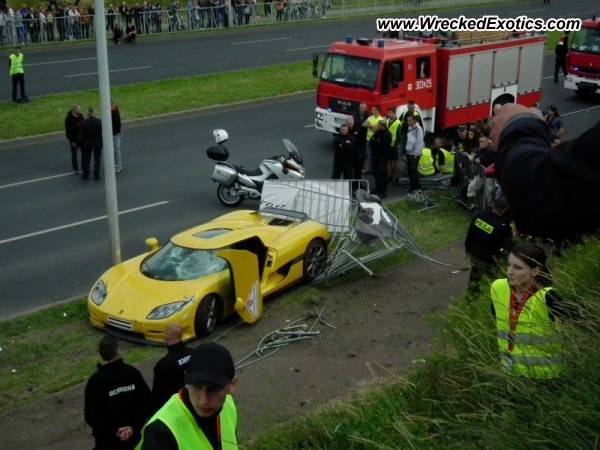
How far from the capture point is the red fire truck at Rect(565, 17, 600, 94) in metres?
29.8

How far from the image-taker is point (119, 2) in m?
45.5

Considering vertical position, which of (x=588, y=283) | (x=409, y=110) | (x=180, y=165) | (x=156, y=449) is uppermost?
(x=588, y=283)

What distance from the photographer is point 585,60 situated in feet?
98.6

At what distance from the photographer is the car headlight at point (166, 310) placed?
37.5 feet

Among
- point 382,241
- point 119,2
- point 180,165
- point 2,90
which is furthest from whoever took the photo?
point 119,2

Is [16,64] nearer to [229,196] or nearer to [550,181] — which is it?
[229,196]

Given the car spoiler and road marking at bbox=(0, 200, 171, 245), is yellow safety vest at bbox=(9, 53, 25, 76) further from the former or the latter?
the car spoiler

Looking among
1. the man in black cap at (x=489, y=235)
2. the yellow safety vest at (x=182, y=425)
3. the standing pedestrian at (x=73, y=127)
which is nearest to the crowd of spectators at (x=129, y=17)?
the standing pedestrian at (x=73, y=127)

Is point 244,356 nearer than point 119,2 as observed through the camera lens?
Yes

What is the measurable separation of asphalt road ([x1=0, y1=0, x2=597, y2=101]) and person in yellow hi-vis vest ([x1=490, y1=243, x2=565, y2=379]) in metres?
23.6

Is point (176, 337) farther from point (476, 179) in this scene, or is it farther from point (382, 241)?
point (476, 179)

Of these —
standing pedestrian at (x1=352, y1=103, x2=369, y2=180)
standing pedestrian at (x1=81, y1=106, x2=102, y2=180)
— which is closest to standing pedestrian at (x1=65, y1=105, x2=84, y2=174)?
standing pedestrian at (x1=81, y1=106, x2=102, y2=180)

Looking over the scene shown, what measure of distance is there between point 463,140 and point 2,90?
14.9m

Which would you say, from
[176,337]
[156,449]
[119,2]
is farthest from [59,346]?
[119,2]
